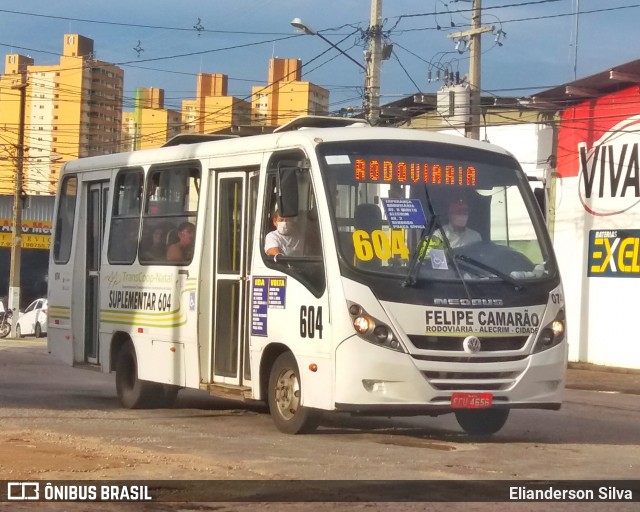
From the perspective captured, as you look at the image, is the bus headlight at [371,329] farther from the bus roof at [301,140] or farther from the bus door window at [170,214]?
the bus door window at [170,214]

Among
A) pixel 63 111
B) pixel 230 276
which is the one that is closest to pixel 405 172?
pixel 230 276

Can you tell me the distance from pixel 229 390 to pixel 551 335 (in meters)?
3.35

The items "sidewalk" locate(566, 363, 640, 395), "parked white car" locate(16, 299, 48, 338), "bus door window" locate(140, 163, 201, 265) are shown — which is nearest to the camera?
"bus door window" locate(140, 163, 201, 265)

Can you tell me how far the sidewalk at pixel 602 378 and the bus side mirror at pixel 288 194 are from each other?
11704 mm

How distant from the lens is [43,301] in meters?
42.8

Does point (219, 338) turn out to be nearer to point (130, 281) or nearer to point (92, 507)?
point (130, 281)

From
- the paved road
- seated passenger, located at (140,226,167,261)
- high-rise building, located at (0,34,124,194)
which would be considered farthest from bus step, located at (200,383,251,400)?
high-rise building, located at (0,34,124,194)

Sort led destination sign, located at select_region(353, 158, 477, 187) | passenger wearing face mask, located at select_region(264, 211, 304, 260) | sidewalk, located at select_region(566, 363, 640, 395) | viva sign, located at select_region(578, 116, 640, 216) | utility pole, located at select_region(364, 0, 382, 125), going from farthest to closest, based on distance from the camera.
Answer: utility pole, located at select_region(364, 0, 382, 125)
viva sign, located at select_region(578, 116, 640, 216)
sidewalk, located at select_region(566, 363, 640, 395)
passenger wearing face mask, located at select_region(264, 211, 304, 260)
led destination sign, located at select_region(353, 158, 477, 187)

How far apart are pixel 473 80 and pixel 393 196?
63.8 feet

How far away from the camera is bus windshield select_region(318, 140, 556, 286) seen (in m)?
11.2

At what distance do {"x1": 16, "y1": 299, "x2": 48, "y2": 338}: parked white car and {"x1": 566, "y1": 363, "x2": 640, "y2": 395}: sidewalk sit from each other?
19904 millimetres

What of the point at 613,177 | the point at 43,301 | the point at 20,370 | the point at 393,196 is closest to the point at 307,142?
the point at 393,196

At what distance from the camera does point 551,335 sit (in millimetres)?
Answer: 11578

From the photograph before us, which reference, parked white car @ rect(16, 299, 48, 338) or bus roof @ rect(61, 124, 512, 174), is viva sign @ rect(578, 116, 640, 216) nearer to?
bus roof @ rect(61, 124, 512, 174)
